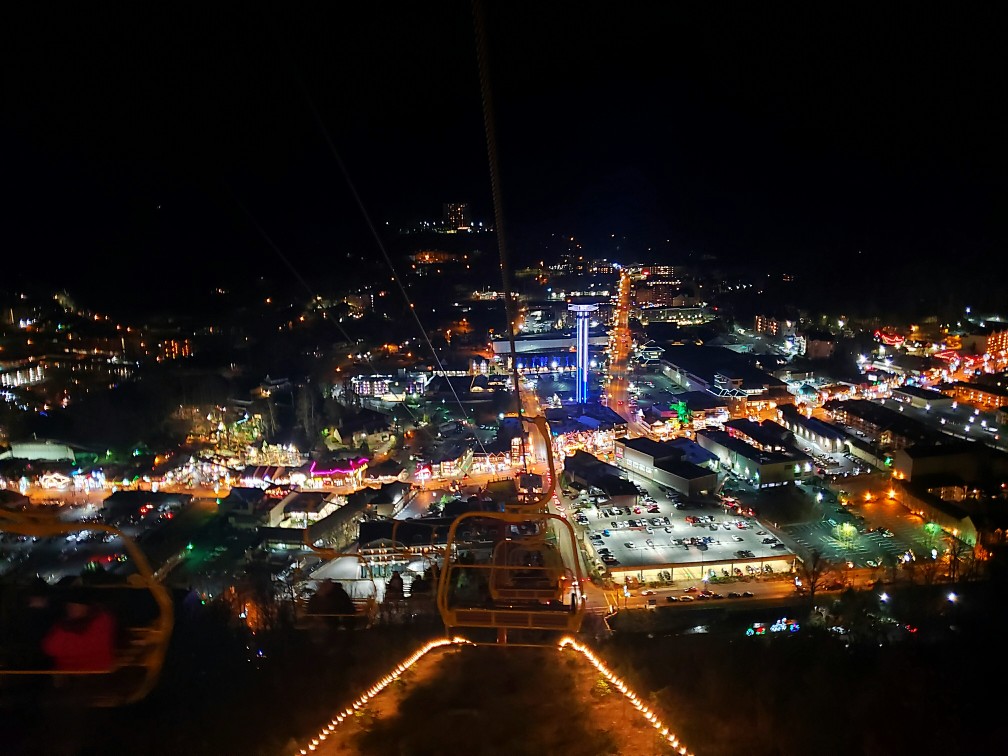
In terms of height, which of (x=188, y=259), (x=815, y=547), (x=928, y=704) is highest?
(x=188, y=259)

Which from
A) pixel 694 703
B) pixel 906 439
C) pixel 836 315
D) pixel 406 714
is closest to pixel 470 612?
pixel 406 714

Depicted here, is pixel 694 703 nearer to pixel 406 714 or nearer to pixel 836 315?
pixel 406 714

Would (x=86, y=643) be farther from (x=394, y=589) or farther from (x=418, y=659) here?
(x=394, y=589)

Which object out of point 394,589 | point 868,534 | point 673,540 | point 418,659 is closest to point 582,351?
point 673,540

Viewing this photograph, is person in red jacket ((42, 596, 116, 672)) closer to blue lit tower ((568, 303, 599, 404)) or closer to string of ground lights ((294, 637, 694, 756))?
string of ground lights ((294, 637, 694, 756))

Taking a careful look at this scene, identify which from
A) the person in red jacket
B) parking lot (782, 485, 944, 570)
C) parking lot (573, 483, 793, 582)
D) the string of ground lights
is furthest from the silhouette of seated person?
parking lot (782, 485, 944, 570)

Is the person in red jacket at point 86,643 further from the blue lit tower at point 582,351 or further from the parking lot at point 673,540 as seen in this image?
the blue lit tower at point 582,351
